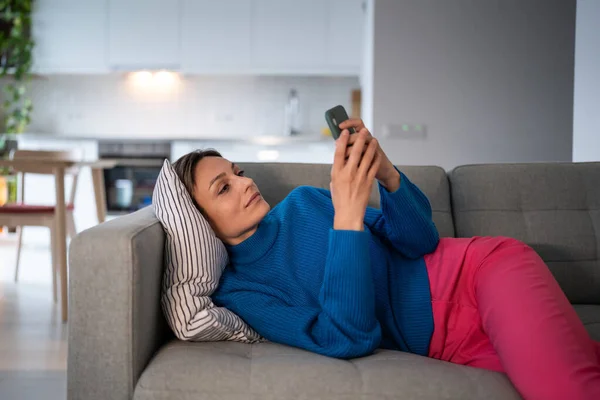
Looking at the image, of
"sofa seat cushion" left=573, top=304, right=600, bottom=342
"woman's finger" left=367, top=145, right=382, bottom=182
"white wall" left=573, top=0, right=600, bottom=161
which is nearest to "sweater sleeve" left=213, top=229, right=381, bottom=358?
"woman's finger" left=367, top=145, right=382, bottom=182

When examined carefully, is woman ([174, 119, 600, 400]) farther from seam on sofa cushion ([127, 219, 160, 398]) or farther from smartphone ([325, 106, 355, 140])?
seam on sofa cushion ([127, 219, 160, 398])

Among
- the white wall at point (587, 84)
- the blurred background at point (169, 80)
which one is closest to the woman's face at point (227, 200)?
the white wall at point (587, 84)

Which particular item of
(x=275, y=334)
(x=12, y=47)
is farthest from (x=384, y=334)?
(x=12, y=47)

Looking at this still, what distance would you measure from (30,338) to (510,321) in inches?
94.3

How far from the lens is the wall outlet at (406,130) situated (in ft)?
14.0

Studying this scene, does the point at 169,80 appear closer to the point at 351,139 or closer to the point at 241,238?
the point at 241,238

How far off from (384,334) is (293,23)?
5.13 m

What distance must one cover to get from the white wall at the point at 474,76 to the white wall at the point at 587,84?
36.7 inches

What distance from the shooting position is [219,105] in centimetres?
680

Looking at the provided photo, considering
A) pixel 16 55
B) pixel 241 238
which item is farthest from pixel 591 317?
pixel 16 55

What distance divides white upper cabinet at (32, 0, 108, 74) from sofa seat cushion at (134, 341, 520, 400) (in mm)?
5715

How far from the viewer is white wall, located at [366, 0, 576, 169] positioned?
4250 millimetres

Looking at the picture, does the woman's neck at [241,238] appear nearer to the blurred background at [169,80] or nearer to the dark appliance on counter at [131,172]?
the blurred background at [169,80]

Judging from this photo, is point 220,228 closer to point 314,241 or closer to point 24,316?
point 314,241
